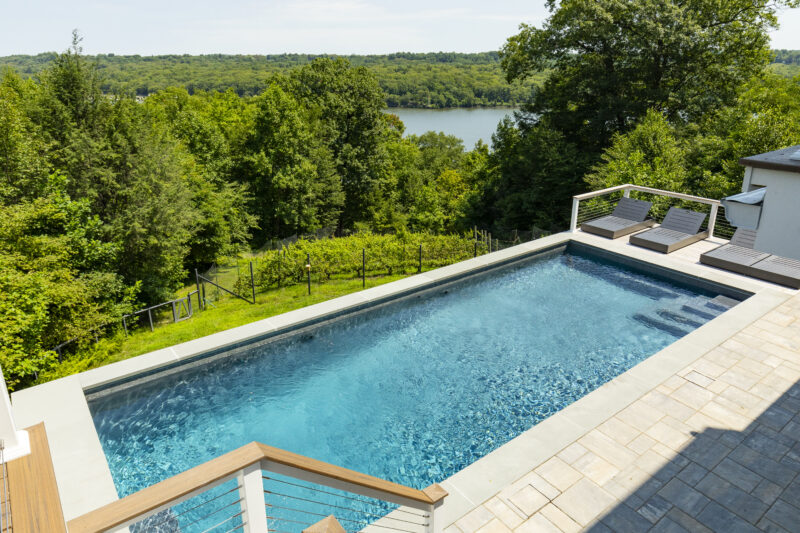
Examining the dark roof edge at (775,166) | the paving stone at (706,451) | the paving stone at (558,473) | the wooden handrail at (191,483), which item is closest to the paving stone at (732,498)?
the paving stone at (706,451)

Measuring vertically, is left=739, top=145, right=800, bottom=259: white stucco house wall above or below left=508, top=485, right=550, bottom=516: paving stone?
above

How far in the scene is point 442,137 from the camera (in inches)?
2329

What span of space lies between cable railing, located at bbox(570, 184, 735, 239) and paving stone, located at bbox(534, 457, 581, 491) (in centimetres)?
743

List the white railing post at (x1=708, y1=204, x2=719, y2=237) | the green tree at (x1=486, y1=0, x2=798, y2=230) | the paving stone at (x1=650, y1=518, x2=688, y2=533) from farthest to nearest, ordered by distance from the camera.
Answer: the green tree at (x1=486, y1=0, x2=798, y2=230)
the white railing post at (x1=708, y1=204, x2=719, y2=237)
the paving stone at (x1=650, y1=518, x2=688, y2=533)

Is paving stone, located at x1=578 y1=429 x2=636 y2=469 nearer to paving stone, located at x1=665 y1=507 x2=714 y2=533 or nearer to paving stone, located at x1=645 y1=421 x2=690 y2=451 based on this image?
paving stone, located at x1=645 y1=421 x2=690 y2=451

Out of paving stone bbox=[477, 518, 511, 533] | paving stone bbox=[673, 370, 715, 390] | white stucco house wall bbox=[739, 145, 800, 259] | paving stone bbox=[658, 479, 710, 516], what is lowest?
paving stone bbox=[477, 518, 511, 533]

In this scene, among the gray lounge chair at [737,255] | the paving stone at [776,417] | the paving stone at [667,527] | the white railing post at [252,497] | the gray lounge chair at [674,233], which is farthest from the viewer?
the gray lounge chair at [674,233]

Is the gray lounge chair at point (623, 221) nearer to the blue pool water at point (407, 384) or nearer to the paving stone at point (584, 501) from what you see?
the blue pool water at point (407, 384)

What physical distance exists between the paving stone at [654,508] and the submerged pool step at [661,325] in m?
4.35

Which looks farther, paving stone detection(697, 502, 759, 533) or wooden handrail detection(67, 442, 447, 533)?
paving stone detection(697, 502, 759, 533)

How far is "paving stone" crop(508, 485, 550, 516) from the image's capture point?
4.05 m

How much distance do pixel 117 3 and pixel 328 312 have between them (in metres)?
31.1

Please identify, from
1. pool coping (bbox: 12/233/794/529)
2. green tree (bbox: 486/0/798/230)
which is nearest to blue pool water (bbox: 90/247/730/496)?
pool coping (bbox: 12/233/794/529)

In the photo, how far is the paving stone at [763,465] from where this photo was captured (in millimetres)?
4301
